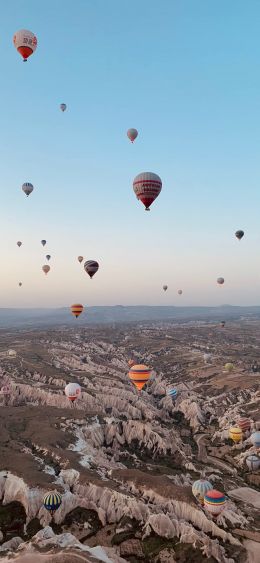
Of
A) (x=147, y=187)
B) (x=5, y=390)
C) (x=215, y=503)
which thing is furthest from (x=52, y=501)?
(x=5, y=390)

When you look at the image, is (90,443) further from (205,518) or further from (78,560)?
(78,560)

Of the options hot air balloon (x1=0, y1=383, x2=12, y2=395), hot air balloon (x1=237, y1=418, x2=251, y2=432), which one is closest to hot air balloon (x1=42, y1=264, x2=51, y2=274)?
hot air balloon (x1=0, y1=383, x2=12, y2=395)

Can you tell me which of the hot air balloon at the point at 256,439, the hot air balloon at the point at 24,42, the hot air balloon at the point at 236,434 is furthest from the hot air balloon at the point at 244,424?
the hot air balloon at the point at 24,42

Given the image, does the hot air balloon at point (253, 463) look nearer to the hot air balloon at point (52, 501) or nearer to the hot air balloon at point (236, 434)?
the hot air balloon at point (236, 434)

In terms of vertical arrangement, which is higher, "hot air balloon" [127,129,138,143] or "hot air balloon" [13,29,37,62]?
"hot air balloon" [13,29,37,62]

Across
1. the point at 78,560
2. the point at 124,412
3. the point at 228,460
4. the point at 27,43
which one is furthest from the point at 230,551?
the point at 27,43

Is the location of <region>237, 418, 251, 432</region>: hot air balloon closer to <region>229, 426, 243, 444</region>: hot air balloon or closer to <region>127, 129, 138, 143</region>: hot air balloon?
<region>229, 426, 243, 444</region>: hot air balloon
